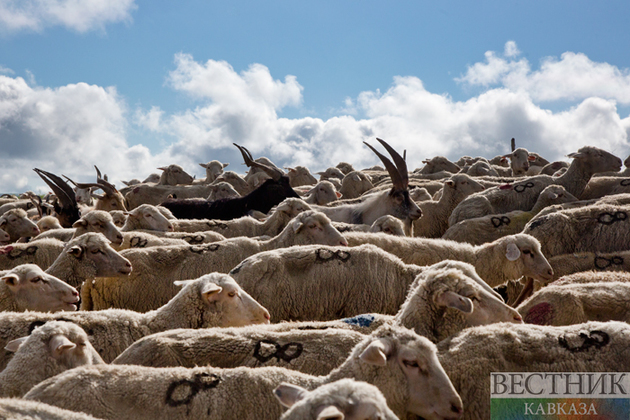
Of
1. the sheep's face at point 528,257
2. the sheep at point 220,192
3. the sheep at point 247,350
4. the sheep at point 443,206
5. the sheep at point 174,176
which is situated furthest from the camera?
the sheep at point 174,176

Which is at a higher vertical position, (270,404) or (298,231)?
(298,231)

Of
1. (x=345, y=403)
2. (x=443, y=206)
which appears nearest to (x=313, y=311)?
(x=345, y=403)

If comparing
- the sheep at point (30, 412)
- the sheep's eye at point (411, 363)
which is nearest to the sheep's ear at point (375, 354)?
the sheep's eye at point (411, 363)

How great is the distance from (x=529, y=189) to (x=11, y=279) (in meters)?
8.30

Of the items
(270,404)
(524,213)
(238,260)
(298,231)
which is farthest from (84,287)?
(524,213)

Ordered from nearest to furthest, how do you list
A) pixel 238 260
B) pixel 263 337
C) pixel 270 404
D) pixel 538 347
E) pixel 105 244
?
pixel 270 404 < pixel 538 347 < pixel 263 337 < pixel 105 244 < pixel 238 260

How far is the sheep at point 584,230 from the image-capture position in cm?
743

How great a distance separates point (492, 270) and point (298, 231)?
2.28 meters

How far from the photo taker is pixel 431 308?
4.30m

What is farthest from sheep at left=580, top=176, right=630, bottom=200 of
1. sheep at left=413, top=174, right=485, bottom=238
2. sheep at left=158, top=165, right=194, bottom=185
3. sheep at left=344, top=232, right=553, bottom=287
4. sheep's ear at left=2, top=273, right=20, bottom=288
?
sheep at left=158, top=165, right=194, bottom=185

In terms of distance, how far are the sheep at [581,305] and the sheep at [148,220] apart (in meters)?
5.72

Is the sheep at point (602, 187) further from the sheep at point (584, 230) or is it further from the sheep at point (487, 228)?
the sheep at point (584, 230)

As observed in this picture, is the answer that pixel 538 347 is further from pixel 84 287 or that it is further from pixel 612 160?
pixel 612 160

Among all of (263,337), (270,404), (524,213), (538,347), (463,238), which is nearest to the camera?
(270,404)
